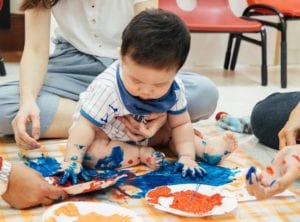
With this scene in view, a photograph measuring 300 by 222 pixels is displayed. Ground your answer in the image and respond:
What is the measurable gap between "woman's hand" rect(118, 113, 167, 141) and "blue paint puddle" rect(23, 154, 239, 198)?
8 cm

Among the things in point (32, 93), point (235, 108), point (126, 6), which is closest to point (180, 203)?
point (32, 93)

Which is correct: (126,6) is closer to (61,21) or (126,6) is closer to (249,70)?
(61,21)

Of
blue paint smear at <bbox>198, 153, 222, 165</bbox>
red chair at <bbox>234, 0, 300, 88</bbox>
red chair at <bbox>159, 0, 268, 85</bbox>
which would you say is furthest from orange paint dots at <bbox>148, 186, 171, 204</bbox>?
red chair at <bbox>234, 0, 300, 88</bbox>

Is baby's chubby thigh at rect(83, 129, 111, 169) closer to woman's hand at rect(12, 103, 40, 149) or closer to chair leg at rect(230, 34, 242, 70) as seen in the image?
woman's hand at rect(12, 103, 40, 149)

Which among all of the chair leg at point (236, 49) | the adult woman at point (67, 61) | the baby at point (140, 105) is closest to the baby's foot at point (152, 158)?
the baby at point (140, 105)

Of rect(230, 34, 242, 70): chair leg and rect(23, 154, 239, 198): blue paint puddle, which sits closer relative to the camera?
rect(23, 154, 239, 198): blue paint puddle

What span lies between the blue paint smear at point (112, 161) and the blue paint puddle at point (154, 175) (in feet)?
0.04

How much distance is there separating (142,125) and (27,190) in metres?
0.33

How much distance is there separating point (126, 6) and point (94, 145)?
16.7 inches

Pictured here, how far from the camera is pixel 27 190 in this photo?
0.94 m

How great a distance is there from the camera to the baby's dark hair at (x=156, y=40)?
1.00m

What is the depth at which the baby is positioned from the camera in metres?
1.01

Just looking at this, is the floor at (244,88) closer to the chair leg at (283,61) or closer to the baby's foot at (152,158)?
the chair leg at (283,61)

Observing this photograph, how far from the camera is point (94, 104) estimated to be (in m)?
1.14
